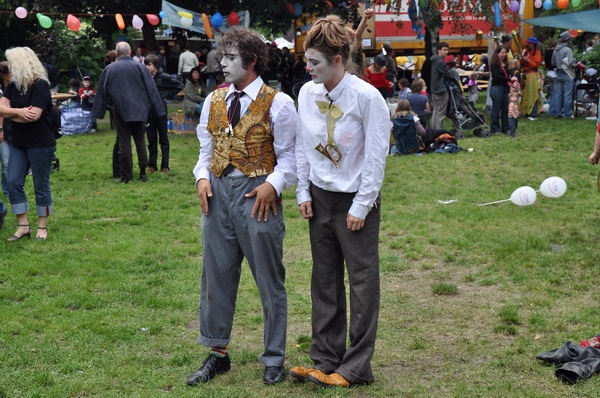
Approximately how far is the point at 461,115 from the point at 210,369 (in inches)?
466

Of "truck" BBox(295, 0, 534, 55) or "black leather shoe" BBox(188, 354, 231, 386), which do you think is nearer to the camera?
"black leather shoe" BBox(188, 354, 231, 386)

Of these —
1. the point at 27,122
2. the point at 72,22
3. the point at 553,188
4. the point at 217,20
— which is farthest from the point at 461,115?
the point at 27,122

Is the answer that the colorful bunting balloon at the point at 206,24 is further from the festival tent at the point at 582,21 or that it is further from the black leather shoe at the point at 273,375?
the black leather shoe at the point at 273,375

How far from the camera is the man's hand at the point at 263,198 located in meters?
4.30

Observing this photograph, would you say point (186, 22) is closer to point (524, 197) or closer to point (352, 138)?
point (524, 197)

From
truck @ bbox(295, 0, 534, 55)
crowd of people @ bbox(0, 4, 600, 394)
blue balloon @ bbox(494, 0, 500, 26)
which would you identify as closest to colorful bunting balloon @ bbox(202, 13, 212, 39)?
truck @ bbox(295, 0, 534, 55)

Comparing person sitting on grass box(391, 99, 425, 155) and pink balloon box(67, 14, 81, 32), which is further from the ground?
pink balloon box(67, 14, 81, 32)

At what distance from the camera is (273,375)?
453 cm

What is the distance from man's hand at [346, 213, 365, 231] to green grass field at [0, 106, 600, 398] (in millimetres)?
873

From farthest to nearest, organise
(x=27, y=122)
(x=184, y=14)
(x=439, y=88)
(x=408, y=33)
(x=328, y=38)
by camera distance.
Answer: (x=408, y=33)
(x=184, y=14)
(x=439, y=88)
(x=27, y=122)
(x=328, y=38)

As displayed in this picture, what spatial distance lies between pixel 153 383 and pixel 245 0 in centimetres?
1966

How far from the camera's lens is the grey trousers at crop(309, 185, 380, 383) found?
430 centimetres

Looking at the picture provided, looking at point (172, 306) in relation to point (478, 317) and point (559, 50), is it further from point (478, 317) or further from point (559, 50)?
point (559, 50)

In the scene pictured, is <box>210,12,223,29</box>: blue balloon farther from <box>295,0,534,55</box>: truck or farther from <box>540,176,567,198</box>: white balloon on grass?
<box>540,176,567,198</box>: white balloon on grass
